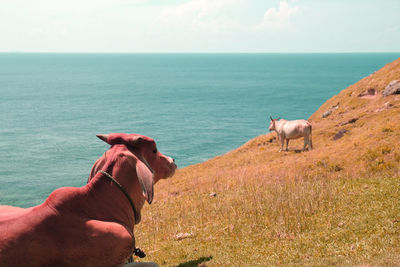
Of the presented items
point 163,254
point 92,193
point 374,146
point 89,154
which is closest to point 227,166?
point 374,146

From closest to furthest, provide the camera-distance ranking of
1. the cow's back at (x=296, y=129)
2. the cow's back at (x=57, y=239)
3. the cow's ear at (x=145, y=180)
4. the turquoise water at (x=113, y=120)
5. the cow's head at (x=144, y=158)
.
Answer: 1. the cow's back at (x=57, y=239)
2. the cow's ear at (x=145, y=180)
3. the cow's head at (x=144, y=158)
4. the cow's back at (x=296, y=129)
5. the turquoise water at (x=113, y=120)

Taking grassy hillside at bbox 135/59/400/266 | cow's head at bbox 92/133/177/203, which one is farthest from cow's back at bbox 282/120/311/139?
cow's head at bbox 92/133/177/203

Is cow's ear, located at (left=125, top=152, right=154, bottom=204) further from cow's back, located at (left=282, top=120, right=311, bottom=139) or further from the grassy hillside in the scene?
cow's back, located at (left=282, top=120, right=311, bottom=139)

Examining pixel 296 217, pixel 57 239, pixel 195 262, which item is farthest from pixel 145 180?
pixel 296 217

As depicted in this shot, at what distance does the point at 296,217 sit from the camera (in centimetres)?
1136

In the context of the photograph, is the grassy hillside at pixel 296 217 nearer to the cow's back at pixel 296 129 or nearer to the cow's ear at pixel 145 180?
the cow's ear at pixel 145 180

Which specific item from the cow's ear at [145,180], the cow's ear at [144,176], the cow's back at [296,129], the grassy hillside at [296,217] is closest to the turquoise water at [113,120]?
the cow's back at [296,129]

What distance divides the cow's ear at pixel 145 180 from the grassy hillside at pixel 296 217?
4069 mm

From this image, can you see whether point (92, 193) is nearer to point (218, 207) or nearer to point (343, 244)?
point (343, 244)

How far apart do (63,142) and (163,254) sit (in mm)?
75954

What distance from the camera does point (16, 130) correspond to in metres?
91.8

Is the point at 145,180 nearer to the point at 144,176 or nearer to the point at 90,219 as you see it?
the point at 144,176

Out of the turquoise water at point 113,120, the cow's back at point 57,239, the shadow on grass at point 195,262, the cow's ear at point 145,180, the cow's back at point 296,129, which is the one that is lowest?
the turquoise water at point 113,120

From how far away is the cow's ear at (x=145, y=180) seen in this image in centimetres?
526
